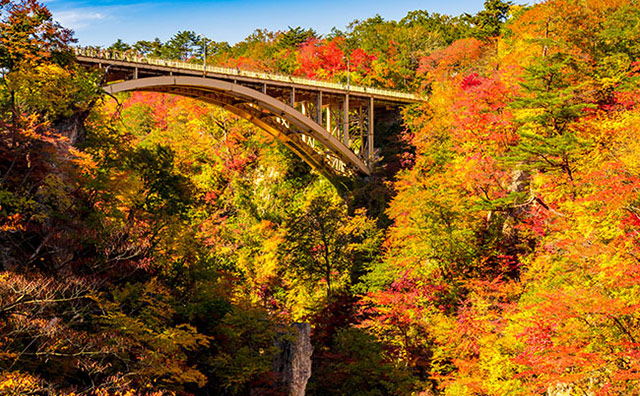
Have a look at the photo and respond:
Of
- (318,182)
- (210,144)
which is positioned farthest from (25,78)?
(210,144)

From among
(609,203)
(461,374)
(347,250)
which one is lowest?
(461,374)

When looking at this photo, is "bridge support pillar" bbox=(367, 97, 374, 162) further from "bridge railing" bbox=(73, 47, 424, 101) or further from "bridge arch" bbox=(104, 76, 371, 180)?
"bridge railing" bbox=(73, 47, 424, 101)

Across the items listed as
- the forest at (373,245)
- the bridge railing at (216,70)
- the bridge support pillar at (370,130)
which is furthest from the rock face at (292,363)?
the bridge support pillar at (370,130)

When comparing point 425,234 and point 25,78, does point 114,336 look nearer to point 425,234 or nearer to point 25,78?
point 25,78

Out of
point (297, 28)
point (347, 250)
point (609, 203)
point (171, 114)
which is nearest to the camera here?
point (609, 203)

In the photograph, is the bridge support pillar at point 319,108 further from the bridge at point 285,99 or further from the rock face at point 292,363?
the rock face at point 292,363

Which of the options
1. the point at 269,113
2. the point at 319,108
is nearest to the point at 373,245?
the point at 319,108

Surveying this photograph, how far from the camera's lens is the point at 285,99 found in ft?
105

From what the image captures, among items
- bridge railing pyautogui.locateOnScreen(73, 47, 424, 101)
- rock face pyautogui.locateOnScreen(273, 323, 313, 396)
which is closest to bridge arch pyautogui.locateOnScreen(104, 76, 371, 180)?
bridge railing pyautogui.locateOnScreen(73, 47, 424, 101)

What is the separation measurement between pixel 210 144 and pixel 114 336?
28693 millimetres

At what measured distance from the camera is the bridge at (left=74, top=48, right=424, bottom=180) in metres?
24.3

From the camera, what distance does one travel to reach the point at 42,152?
563 inches

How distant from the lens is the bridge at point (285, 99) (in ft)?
79.7

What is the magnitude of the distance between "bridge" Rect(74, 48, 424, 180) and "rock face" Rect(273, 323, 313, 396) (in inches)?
456
